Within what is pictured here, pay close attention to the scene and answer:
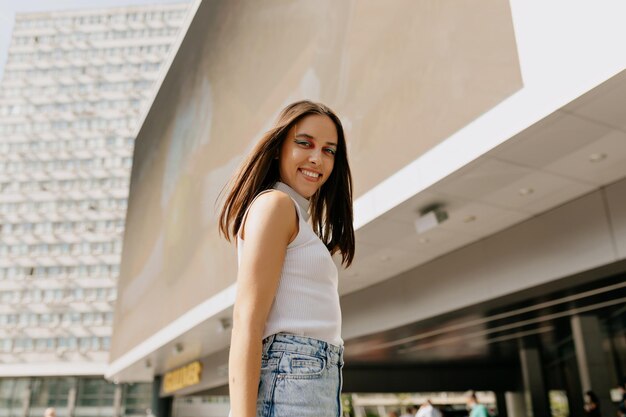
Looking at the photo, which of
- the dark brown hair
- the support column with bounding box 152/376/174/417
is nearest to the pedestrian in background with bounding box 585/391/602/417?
the dark brown hair

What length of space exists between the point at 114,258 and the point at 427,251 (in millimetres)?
45557

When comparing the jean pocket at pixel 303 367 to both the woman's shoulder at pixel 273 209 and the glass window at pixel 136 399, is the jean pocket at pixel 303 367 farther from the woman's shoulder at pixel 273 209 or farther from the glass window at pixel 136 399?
the glass window at pixel 136 399

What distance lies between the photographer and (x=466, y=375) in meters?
22.1

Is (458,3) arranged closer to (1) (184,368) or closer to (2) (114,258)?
(1) (184,368)

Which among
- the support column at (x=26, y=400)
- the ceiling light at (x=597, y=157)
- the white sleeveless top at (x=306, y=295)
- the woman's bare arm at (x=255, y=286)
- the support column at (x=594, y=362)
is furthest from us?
the support column at (x=26, y=400)

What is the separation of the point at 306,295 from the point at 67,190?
54.8 meters

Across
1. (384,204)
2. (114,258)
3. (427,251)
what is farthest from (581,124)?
(114,258)

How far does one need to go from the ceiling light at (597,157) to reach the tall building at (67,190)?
41640 mm

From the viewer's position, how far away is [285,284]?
117 centimetres

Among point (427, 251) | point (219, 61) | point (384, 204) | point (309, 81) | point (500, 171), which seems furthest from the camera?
point (219, 61)

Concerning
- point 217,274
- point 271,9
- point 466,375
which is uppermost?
point 271,9

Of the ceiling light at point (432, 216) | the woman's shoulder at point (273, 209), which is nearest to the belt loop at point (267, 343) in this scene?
the woman's shoulder at point (273, 209)

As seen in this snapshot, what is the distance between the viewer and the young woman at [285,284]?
3.45ft

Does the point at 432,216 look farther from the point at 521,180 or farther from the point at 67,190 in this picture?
the point at 67,190
